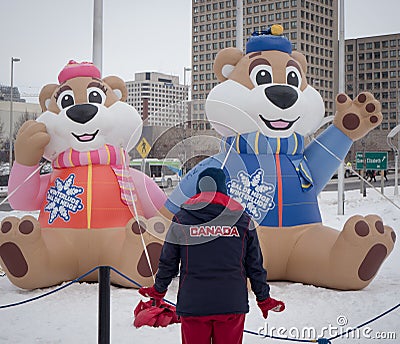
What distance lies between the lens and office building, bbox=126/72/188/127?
4.29 m

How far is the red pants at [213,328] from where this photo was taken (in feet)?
→ 10.2

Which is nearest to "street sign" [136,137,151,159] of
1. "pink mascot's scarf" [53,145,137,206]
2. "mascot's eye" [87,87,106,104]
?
"pink mascot's scarf" [53,145,137,206]

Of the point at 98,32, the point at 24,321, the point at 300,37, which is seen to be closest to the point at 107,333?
the point at 24,321

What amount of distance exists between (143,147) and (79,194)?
1.13 metres

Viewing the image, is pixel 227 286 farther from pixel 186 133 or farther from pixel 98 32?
pixel 98 32

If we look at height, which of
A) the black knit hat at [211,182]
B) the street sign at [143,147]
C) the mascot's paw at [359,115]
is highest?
the mascot's paw at [359,115]

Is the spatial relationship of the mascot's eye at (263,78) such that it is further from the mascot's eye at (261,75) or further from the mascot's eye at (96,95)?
the mascot's eye at (96,95)

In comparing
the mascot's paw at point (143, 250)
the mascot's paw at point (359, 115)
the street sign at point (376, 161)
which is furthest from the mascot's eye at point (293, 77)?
the street sign at point (376, 161)

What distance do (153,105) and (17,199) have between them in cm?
185

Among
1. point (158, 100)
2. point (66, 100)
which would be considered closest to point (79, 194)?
point (66, 100)

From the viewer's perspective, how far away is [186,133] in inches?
170

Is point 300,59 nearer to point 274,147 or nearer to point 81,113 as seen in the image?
point 274,147

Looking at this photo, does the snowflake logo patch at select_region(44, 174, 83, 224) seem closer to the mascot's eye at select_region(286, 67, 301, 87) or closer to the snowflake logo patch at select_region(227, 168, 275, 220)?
the snowflake logo patch at select_region(227, 168, 275, 220)

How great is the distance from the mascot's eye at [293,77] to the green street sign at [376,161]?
11.0 m
